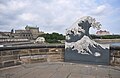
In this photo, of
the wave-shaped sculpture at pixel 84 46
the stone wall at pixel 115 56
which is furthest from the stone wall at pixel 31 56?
the stone wall at pixel 115 56

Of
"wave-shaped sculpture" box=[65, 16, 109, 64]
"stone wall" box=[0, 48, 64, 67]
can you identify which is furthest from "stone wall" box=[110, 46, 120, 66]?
"stone wall" box=[0, 48, 64, 67]

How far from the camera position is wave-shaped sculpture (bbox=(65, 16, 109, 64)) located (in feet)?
22.5

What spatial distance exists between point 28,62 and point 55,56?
124cm

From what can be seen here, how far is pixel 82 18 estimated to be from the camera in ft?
A: 23.9

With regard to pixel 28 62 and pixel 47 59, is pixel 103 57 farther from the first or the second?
pixel 28 62

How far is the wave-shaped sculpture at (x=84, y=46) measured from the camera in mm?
6863

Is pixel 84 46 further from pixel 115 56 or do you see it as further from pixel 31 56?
pixel 31 56

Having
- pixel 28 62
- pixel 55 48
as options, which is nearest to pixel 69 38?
pixel 55 48

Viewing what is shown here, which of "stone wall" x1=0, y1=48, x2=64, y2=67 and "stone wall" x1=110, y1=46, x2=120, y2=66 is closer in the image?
"stone wall" x1=0, y1=48, x2=64, y2=67

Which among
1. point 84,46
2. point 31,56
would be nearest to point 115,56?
point 84,46

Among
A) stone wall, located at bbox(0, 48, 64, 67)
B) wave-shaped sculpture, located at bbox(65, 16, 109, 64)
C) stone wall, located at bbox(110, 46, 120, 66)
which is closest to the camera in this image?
stone wall, located at bbox(0, 48, 64, 67)

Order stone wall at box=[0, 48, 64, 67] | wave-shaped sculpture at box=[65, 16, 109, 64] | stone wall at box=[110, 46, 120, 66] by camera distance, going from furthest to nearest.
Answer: wave-shaped sculpture at box=[65, 16, 109, 64]
stone wall at box=[110, 46, 120, 66]
stone wall at box=[0, 48, 64, 67]

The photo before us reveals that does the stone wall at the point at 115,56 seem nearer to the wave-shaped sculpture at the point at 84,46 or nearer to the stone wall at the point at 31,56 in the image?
the wave-shaped sculpture at the point at 84,46

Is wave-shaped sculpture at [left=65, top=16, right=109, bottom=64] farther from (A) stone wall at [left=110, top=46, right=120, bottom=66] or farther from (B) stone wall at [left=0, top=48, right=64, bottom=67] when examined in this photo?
(B) stone wall at [left=0, top=48, right=64, bottom=67]
